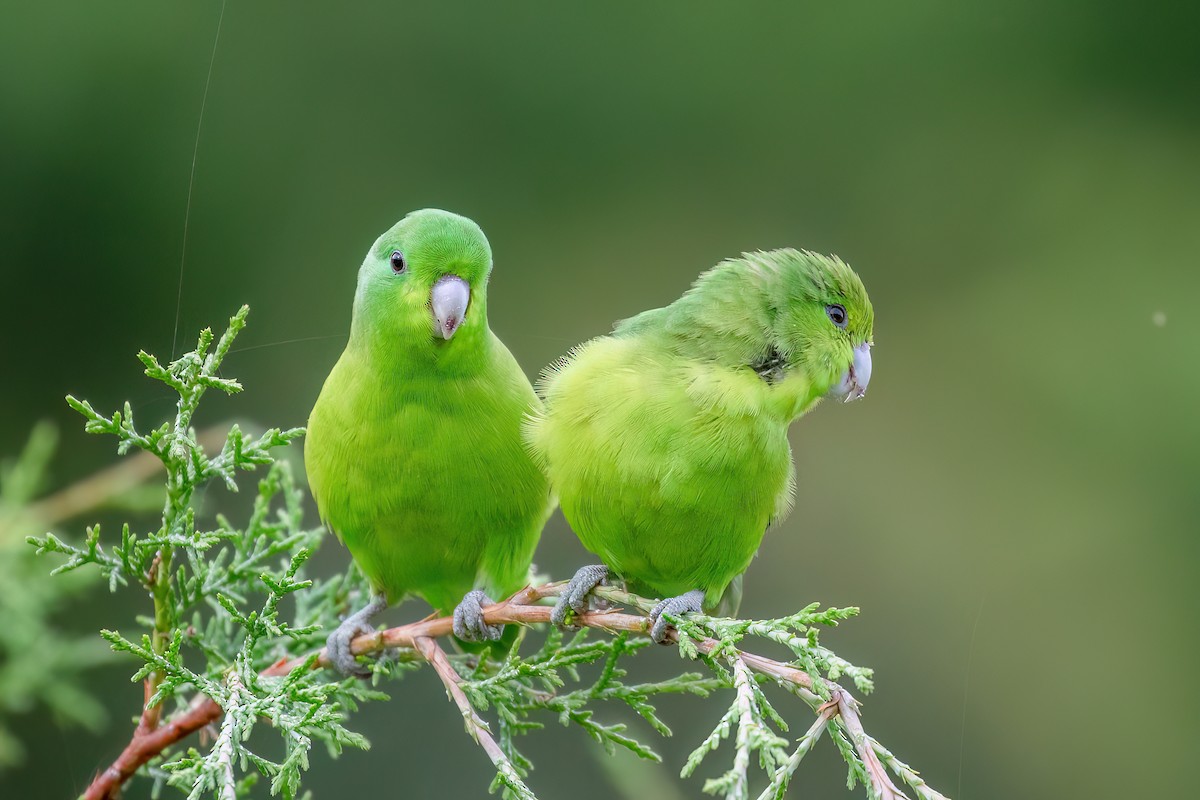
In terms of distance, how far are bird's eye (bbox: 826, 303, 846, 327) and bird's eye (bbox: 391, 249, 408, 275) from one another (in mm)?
859

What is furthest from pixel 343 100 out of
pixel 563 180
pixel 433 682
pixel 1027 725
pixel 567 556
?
pixel 1027 725

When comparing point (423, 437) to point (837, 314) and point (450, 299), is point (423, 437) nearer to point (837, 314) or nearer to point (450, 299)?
point (450, 299)

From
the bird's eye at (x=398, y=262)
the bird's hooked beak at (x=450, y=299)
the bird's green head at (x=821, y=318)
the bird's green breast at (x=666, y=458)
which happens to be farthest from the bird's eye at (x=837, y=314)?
the bird's eye at (x=398, y=262)

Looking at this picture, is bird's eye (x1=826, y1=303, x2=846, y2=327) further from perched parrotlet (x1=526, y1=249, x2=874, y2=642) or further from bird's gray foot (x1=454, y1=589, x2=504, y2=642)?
bird's gray foot (x1=454, y1=589, x2=504, y2=642)

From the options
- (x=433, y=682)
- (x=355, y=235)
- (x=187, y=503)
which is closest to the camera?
(x=187, y=503)

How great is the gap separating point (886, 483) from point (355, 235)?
10.9ft

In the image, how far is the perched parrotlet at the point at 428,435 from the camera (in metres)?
2.23

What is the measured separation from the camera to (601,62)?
592 centimetres

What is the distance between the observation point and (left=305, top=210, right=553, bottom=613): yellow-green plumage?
7.52ft

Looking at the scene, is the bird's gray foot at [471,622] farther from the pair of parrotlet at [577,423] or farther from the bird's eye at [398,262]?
the bird's eye at [398,262]

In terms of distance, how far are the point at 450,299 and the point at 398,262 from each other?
156mm

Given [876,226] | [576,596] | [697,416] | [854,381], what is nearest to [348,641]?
[576,596]

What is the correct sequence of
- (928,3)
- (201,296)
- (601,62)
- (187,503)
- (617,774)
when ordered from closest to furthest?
(187,503)
(201,296)
(617,774)
(601,62)
(928,3)

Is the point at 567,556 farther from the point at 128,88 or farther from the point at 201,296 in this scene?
the point at 128,88
